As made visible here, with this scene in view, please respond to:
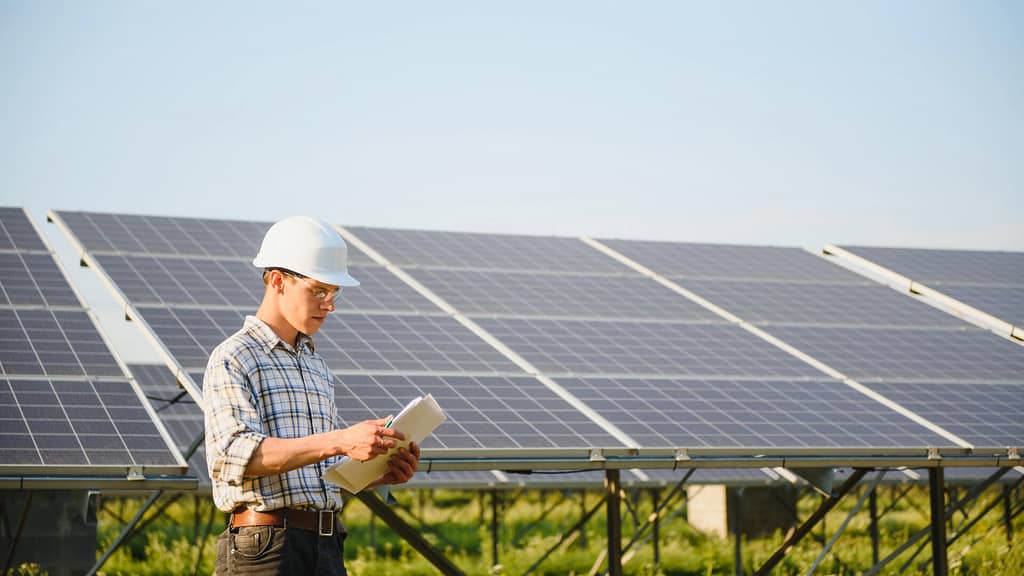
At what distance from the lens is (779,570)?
21156 millimetres

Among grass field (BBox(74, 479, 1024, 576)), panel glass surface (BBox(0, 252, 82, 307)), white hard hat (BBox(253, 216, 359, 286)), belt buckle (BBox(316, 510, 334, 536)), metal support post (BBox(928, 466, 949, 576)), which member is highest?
panel glass surface (BBox(0, 252, 82, 307))

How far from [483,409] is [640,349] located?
2661mm

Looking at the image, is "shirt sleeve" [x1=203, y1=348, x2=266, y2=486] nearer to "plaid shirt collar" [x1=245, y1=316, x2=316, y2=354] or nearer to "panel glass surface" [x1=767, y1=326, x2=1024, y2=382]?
"plaid shirt collar" [x1=245, y1=316, x2=316, y2=354]

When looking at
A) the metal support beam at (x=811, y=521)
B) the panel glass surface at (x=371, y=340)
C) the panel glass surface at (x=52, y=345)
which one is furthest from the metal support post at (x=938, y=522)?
the panel glass surface at (x=52, y=345)

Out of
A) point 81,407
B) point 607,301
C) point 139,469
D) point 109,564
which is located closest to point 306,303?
point 139,469

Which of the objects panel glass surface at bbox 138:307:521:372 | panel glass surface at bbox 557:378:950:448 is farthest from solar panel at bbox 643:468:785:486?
panel glass surface at bbox 138:307:521:372

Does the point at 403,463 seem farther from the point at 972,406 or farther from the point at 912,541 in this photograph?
the point at 972,406

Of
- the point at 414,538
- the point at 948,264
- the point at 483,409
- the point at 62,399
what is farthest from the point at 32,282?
the point at 948,264

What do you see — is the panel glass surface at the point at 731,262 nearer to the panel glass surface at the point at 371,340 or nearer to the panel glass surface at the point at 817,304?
the panel glass surface at the point at 817,304

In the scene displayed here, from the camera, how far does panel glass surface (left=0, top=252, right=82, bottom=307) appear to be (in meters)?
11.6

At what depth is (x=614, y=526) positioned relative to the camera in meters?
10.4

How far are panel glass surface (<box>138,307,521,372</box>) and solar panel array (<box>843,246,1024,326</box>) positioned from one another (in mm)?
7103

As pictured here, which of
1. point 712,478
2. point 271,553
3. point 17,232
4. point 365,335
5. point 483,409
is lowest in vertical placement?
point 712,478

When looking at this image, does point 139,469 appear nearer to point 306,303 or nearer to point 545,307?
point 306,303
